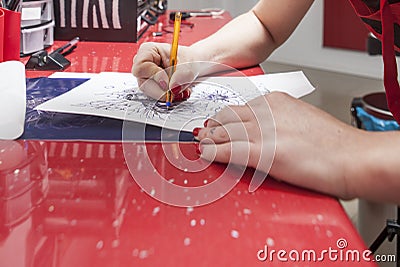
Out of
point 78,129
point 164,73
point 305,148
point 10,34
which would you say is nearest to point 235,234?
point 305,148

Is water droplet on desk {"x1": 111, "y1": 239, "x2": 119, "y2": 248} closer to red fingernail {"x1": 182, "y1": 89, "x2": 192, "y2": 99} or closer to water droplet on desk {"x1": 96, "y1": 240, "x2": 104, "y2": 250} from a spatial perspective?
water droplet on desk {"x1": 96, "y1": 240, "x2": 104, "y2": 250}

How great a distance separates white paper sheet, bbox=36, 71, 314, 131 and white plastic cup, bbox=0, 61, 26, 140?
0.25 ft

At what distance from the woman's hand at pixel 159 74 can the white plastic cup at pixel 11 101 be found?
0.61 feet

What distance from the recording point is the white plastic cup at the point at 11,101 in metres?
0.69

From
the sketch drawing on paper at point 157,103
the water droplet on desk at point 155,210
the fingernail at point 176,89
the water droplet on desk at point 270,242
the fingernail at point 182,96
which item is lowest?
the water droplet on desk at point 155,210

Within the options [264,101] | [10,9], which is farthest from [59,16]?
[264,101]

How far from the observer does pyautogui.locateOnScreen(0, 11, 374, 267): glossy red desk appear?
0.45 m

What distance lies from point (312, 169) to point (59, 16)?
87 cm

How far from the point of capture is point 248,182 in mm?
584

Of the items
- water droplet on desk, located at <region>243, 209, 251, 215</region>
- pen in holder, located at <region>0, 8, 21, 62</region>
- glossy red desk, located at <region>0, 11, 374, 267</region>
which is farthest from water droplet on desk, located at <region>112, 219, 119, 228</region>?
pen in holder, located at <region>0, 8, 21, 62</region>

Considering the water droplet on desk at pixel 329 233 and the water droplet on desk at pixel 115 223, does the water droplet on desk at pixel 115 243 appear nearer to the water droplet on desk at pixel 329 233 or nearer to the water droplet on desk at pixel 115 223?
the water droplet on desk at pixel 115 223

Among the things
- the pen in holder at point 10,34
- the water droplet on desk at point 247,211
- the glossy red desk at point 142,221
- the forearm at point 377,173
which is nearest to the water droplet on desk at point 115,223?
the glossy red desk at point 142,221

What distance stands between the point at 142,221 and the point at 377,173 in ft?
0.72

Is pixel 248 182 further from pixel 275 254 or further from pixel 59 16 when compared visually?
pixel 59 16
